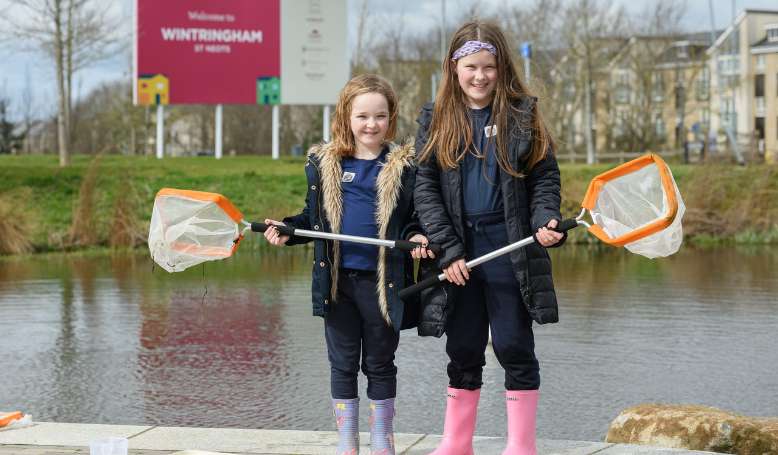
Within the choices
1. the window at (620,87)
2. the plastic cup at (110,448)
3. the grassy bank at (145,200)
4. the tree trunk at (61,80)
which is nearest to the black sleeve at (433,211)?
the plastic cup at (110,448)

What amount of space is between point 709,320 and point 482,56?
6.79 meters

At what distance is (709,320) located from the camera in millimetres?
11141

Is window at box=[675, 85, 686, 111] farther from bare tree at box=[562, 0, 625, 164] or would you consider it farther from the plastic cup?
the plastic cup

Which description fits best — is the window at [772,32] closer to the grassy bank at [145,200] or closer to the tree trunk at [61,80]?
the grassy bank at [145,200]

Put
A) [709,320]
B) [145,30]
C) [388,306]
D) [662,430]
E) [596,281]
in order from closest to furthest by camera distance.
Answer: [388,306] → [662,430] → [709,320] → [596,281] → [145,30]

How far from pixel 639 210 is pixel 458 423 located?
1.15 m

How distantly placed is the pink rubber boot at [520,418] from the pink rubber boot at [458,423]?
178mm

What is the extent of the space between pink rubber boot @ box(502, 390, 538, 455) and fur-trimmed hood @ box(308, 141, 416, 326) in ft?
1.96

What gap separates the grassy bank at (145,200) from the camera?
2172 cm

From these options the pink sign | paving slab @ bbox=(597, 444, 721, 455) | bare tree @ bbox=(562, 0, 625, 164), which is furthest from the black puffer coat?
bare tree @ bbox=(562, 0, 625, 164)

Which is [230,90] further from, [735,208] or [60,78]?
[735,208]

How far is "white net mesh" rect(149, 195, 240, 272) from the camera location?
17.4ft

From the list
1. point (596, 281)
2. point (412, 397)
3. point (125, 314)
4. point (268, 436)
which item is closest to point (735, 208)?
point (596, 281)

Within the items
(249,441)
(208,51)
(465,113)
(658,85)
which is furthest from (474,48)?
(658,85)
